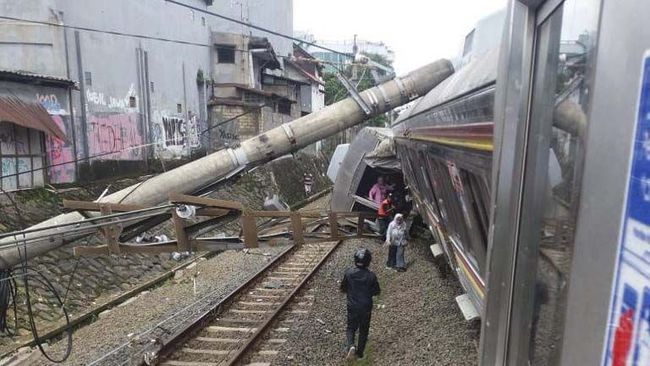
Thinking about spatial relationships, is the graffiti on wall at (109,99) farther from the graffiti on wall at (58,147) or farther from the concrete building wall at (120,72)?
the graffiti on wall at (58,147)

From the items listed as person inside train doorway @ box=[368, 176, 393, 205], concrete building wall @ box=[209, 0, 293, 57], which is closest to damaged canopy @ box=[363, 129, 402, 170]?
person inside train doorway @ box=[368, 176, 393, 205]

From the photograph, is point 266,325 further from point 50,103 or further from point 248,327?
point 50,103

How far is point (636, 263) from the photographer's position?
971 mm

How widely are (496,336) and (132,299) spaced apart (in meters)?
10.3

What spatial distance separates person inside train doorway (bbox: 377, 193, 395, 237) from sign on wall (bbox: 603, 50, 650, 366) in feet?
34.7

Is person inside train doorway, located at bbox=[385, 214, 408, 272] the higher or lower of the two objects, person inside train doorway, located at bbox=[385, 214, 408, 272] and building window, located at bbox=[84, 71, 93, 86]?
the lower

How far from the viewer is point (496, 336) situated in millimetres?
1829

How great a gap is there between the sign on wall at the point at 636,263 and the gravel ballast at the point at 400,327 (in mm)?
5256

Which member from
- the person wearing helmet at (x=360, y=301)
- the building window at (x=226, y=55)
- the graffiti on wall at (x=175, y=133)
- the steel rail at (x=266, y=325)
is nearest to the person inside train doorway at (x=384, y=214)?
the steel rail at (x=266, y=325)

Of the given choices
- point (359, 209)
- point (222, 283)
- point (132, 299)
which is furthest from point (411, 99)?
point (132, 299)

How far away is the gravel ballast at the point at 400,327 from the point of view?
639 centimetres

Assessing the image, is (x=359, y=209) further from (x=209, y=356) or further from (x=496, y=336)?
(x=496, y=336)

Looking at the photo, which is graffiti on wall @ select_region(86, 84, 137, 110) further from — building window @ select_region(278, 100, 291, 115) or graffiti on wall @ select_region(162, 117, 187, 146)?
building window @ select_region(278, 100, 291, 115)

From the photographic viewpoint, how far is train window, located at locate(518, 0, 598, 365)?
1277mm
